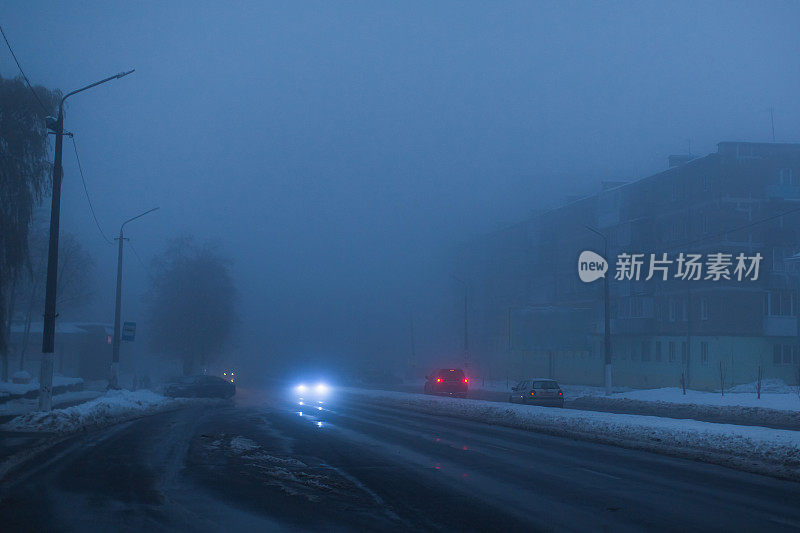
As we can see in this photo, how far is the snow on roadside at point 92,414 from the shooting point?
2238cm

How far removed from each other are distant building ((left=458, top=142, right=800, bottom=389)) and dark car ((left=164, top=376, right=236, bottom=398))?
31.6 m

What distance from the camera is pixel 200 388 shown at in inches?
1903

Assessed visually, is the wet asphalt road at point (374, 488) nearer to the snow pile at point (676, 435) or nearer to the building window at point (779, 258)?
the snow pile at point (676, 435)

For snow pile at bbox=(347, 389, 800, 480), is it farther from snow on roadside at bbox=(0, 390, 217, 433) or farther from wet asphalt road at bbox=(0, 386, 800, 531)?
snow on roadside at bbox=(0, 390, 217, 433)

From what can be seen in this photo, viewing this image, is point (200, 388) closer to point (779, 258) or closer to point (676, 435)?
point (676, 435)

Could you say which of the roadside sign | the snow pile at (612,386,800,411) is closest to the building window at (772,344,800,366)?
the snow pile at (612,386,800,411)

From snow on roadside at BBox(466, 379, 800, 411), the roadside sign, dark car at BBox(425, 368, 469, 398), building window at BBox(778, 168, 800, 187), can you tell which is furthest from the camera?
building window at BBox(778, 168, 800, 187)

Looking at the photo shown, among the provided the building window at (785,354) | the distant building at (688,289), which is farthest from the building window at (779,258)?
the building window at (785,354)

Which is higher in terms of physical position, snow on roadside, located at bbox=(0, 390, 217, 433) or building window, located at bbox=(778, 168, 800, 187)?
building window, located at bbox=(778, 168, 800, 187)

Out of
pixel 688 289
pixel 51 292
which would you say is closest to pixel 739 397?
pixel 688 289

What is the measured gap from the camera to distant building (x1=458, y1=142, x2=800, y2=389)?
57.3 m

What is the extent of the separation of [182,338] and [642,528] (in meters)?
64.8

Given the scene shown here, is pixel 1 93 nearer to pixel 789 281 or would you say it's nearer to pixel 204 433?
pixel 204 433

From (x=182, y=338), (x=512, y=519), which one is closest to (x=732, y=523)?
(x=512, y=519)
